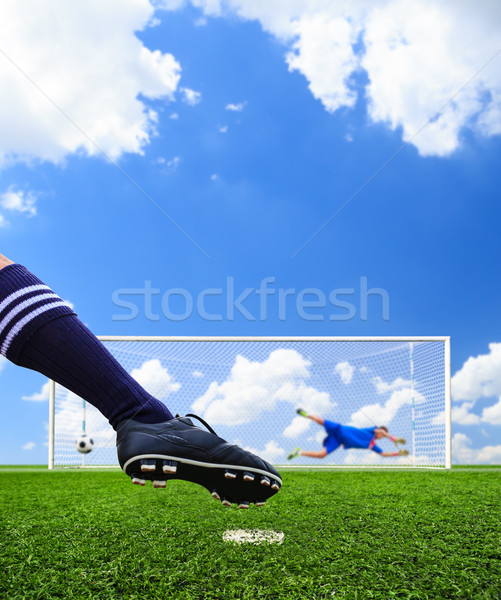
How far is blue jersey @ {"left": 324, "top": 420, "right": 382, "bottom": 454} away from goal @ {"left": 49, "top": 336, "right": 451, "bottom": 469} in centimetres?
9

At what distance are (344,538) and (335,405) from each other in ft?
14.5

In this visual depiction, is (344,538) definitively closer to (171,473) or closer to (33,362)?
(171,473)

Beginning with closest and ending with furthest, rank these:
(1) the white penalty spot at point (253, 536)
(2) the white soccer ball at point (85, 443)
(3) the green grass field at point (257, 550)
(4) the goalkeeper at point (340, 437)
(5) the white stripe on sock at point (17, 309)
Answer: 1. (5) the white stripe on sock at point (17, 309)
2. (3) the green grass field at point (257, 550)
3. (1) the white penalty spot at point (253, 536)
4. (4) the goalkeeper at point (340, 437)
5. (2) the white soccer ball at point (85, 443)

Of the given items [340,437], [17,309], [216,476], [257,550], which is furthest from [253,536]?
[340,437]

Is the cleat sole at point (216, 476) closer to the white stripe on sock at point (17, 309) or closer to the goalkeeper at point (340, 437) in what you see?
the white stripe on sock at point (17, 309)

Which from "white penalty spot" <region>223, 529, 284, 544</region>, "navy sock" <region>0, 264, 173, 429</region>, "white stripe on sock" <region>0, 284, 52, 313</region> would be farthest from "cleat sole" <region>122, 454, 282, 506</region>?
"white stripe on sock" <region>0, 284, 52, 313</region>

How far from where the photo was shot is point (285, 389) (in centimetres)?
651

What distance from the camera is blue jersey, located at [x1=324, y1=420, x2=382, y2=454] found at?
20.2 ft

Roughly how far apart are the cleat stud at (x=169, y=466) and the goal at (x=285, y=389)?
4.91m

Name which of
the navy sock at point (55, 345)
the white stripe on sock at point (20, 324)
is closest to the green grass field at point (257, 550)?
the navy sock at point (55, 345)

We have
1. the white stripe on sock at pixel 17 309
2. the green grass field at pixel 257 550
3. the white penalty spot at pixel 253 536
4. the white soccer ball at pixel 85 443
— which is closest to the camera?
the white stripe on sock at pixel 17 309

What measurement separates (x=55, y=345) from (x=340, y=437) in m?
5.30

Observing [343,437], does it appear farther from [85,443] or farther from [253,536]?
[253,536]

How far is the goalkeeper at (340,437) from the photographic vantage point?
6.11 meters
